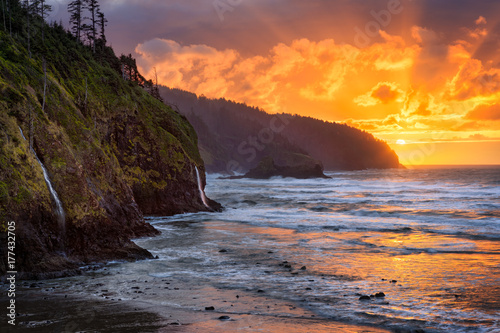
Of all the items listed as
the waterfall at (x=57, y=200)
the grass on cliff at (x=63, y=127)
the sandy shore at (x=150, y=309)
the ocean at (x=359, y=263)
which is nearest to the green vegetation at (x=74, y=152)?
the grass on cliff at (x=63, y=127)

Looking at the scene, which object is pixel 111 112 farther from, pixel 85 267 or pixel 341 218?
pixel 341 218

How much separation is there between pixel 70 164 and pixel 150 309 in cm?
815

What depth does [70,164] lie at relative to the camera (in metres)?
15.9

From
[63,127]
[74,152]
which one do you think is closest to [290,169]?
[63,127]

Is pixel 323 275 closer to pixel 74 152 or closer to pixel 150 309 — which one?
pixel 150 309

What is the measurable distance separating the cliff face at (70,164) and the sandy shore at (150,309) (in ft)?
6.66

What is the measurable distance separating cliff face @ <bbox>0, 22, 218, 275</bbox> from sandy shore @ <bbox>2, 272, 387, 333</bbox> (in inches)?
80.0

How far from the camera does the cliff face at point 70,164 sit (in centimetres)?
Answer: 1309

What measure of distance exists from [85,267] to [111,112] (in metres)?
16.5

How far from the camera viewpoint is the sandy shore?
8.86 metres

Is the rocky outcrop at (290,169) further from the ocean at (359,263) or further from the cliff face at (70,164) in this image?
the cliff face at (70,164)

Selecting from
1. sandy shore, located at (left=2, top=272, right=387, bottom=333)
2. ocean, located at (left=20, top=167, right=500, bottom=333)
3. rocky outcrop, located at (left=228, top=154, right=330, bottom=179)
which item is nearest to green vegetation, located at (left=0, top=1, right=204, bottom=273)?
ocean, located at (left=20, top=167, right=500, bottom=333)

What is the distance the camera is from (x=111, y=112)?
28.6m

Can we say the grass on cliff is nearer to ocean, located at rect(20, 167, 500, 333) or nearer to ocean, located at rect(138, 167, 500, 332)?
ocean, located at rect(20, 167, 500, 333)
